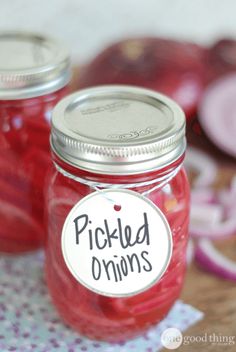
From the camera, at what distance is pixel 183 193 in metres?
0.93

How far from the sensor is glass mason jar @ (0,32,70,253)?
101cm

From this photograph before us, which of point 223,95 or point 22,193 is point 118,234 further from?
point 223,95

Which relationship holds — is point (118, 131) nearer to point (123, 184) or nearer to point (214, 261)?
point (123, 184)

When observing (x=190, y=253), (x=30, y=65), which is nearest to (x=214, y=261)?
(x=190, y=253)

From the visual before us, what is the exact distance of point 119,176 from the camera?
0.85 metres

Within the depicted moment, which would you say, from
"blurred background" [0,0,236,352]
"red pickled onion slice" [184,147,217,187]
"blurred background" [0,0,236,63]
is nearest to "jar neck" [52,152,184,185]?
"blurred background" [0,0,236,352]

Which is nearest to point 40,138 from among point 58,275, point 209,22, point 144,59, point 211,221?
point 58,275

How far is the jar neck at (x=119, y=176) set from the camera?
86cm

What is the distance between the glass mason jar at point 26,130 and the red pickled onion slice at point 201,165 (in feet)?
1.23

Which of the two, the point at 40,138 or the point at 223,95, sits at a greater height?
the point at 40,138

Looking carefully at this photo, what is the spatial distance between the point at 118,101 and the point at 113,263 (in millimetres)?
240

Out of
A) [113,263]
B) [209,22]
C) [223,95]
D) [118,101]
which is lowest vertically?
[209,22]

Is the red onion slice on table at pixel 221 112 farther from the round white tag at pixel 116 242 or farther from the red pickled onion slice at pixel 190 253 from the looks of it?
the round white tag at pixel 116 242

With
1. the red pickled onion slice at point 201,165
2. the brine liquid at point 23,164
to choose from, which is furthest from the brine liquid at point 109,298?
the red pickled onion slice at point 201,165
